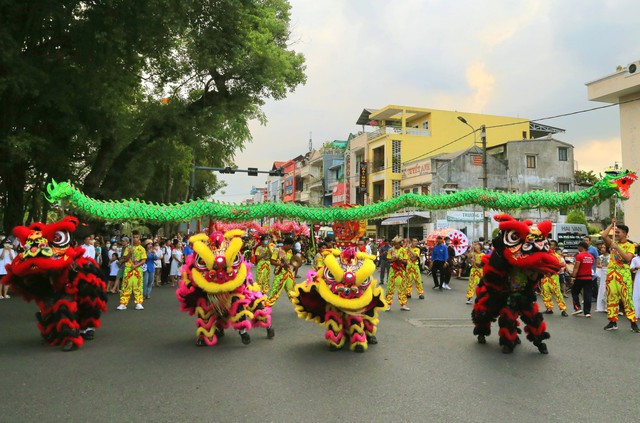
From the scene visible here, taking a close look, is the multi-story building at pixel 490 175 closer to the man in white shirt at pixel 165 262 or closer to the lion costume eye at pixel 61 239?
the man in white shirt at pixel 165 262

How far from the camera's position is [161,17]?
11.9 meters

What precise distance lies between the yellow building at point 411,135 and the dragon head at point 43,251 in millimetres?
29200

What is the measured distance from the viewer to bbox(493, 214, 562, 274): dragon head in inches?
261

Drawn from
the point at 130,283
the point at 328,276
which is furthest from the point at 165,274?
the point at 328,276

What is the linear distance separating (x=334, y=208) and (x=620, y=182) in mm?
4773

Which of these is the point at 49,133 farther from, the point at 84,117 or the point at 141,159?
the point at 141,159

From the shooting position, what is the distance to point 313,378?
18.0ft

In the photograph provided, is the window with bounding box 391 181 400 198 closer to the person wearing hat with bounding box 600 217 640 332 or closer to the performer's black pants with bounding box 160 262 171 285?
the performer's black pants with bounding box 160 262 171 285

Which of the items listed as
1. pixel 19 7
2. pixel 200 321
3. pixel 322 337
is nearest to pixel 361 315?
pixel 322 337

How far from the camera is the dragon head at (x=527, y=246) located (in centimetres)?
662

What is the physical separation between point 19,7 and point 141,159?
622 centimetres

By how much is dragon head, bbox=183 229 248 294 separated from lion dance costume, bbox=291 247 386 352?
0.96 meters

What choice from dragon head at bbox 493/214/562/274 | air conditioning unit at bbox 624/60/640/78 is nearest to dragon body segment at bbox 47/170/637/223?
dragon head at bbox 493/214/562/274

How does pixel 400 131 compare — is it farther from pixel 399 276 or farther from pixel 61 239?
pixel 61 239
